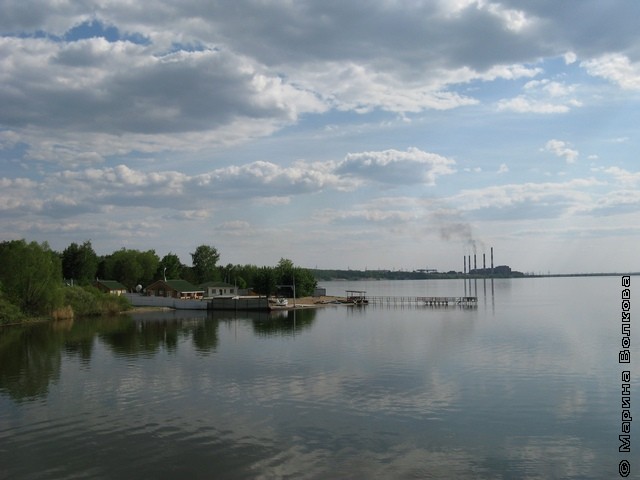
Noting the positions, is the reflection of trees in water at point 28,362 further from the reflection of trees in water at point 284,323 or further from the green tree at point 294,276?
the green tree at point 294,276

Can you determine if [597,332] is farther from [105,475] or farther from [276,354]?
[105,475]

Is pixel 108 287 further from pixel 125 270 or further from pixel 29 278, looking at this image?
pixel 29 278

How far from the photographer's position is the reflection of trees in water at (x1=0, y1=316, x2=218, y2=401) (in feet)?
120

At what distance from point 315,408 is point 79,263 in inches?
4966

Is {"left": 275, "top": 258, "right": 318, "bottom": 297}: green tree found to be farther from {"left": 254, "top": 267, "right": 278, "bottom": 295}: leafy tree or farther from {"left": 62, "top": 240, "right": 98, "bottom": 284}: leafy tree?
{"left": 62, "top": 240, "right": 98, "bottom": 284}: leafy tree

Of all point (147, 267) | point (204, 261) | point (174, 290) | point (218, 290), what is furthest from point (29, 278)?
point (204, 261)

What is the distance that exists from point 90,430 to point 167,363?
17.9m

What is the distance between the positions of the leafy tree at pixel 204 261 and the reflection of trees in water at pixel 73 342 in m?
82.4

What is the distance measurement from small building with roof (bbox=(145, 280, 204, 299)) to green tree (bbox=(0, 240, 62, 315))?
36111 millimetres

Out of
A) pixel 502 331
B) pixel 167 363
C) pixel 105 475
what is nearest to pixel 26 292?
pixel 167 363

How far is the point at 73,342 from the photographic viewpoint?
183ft

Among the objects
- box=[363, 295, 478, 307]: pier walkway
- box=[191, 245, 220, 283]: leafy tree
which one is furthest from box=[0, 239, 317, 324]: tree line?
box=[363, 295, 478, 307]: pier walkway

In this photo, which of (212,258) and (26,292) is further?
(212,258)

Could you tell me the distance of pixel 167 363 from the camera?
42.1 m
